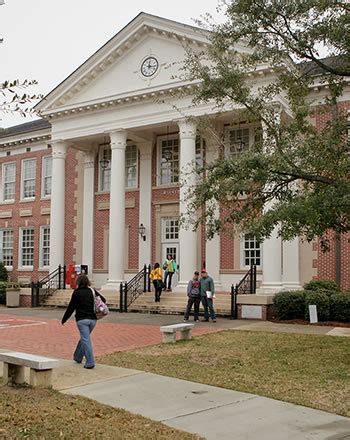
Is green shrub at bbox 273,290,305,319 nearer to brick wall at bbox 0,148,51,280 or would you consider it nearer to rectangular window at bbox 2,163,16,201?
brick wall at bbox 0,148,51,280

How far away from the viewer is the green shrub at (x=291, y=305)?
19.0 metres

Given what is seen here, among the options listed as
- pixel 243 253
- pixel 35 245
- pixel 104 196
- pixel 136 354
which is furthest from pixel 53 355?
pixel 35 245

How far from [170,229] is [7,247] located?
1156cm

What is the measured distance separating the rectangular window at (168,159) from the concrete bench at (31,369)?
1900 cm

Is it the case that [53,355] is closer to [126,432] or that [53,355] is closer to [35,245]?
[126,432]

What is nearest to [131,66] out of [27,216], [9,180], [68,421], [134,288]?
[134,288]

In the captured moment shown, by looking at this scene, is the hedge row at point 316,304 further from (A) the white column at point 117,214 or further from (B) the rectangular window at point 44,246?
(B) the rectangular window at point 44,246

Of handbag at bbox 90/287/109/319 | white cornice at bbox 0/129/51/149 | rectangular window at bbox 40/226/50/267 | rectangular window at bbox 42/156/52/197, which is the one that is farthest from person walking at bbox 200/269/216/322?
white cornice at bbox 0/129/51/149

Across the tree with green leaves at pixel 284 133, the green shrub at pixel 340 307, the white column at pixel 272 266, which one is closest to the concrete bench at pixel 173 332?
the tree with green leaves at pixel 284 133

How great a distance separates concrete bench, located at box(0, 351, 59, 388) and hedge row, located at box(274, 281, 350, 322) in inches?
462

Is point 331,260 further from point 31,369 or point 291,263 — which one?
point 31,369

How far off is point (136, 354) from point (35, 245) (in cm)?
2182

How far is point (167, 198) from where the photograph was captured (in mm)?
27344

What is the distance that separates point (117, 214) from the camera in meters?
25.6
